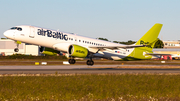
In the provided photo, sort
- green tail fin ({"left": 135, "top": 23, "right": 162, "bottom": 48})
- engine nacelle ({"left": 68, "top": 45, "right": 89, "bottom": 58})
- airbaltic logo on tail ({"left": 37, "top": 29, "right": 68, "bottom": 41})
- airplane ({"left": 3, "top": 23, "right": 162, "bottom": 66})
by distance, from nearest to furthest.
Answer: airplane ({"left": 3, "top": 23, "right": 162, "bottom": 66}) → airbaltic logo on tail ({"left": 37, "top": 29, "right": 68, "bottom": 41}) → engine nacelle ({"left": 68, "top": 45, "right": 89, "bottom": 58}) → green tail fin ({"left": 135, "top": 23, "right": 162, "bottom": 48})

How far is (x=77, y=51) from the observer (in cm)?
3850

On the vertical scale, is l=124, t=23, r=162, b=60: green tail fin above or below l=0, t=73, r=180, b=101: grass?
above

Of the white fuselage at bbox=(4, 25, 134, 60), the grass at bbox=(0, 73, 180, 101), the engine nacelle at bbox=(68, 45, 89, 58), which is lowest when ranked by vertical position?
the grass at bbox=(0, 73, 180, 101)

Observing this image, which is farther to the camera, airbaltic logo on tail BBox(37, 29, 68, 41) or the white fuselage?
airbaltic logo on tail BBox(37, 29, 68, 41)

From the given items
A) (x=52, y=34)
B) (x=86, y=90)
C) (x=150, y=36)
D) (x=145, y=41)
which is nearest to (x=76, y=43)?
(x=52, y=34)

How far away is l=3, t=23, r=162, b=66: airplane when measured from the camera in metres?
36.2

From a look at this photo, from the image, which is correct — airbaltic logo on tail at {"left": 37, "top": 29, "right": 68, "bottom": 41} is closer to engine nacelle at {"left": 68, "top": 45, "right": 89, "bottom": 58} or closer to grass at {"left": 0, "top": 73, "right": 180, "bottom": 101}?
engine nacelle at {"left": 68, "top": 45, "right": 89, "bottom": 58}

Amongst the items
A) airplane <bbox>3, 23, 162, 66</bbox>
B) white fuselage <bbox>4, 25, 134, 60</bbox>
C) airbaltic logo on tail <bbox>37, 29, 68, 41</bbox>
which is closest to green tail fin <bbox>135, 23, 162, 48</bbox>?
airplane <bbox>3, 23, 162, 66</bbox>

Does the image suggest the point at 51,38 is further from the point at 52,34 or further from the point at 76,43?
the point at 76,43

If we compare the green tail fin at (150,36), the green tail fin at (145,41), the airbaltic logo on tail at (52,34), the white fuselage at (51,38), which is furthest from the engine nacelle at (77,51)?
the green tail fin at (150,36)

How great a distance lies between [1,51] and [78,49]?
94928mm

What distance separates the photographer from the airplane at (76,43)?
36.2 meters

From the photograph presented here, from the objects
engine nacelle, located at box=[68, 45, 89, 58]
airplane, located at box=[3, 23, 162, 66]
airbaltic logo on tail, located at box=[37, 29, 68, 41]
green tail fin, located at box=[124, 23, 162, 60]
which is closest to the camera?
airplane, located at box=[3, 23, 162, 66]

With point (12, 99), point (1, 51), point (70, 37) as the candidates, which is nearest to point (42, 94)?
point (12, 99)
